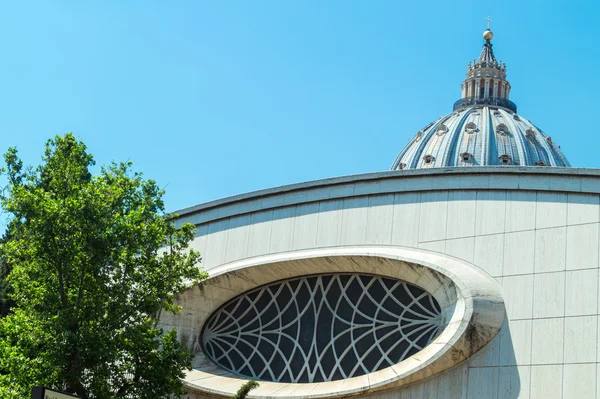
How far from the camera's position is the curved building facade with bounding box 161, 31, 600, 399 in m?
18.0

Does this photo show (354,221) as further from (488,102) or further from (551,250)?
(488,102)

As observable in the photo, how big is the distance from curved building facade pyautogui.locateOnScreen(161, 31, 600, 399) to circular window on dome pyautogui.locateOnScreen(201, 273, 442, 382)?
0.11 feet

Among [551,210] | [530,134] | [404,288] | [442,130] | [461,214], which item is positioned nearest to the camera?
[551,210]

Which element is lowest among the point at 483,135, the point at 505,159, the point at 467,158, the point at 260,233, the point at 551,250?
the point at 551,250

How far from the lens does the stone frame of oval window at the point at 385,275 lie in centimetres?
1827

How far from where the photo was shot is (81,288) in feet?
57.5

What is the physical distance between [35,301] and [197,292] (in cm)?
587

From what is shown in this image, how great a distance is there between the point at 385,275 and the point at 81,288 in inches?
277

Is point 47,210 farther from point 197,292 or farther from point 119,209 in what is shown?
point 197,292

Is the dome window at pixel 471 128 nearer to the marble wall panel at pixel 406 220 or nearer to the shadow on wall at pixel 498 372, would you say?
the marble wall panel at pixel 406 220

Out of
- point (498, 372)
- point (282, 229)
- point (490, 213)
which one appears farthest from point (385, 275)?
point (498, 372)

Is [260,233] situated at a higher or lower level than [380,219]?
lower

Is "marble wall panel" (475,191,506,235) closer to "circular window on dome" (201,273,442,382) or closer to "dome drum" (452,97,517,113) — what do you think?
"circular window on dome" (201,273,442,382)

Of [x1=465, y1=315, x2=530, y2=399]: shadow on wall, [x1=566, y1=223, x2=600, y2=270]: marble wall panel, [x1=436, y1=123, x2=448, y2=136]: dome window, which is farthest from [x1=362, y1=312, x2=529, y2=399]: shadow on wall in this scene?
[x1=436, y1=123, x2=448, y2=136]: dome window
